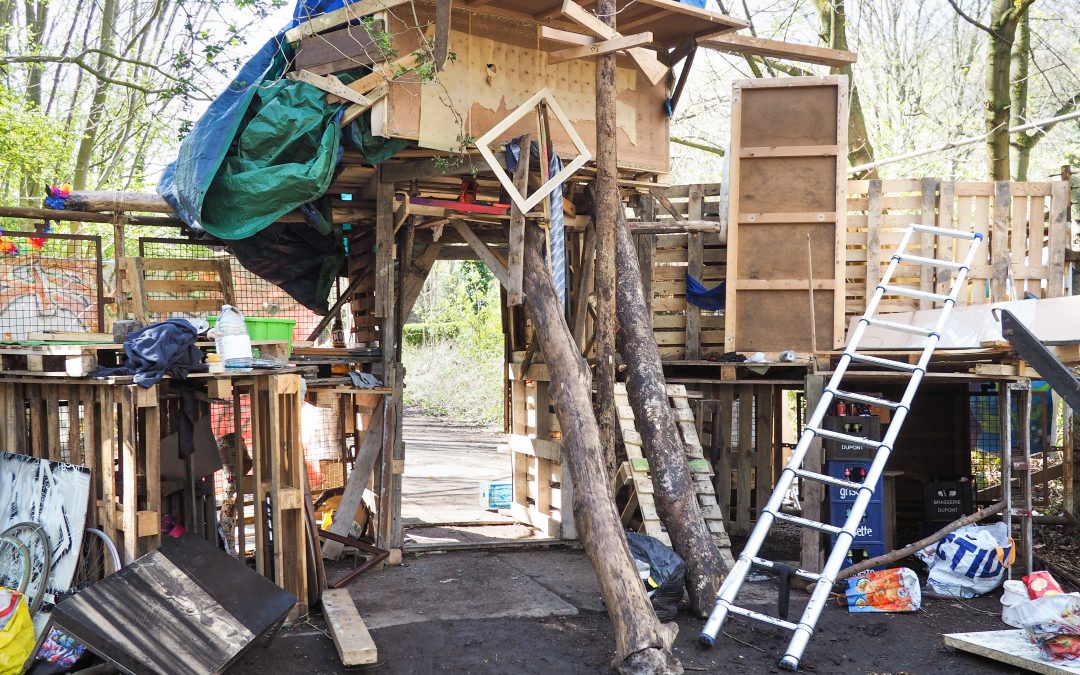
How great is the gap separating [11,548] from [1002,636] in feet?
24.8

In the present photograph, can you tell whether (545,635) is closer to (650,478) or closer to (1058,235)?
(650,478)

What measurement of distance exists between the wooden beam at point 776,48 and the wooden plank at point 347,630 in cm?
656

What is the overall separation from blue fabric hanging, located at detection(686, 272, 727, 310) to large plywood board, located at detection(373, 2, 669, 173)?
5.30ft

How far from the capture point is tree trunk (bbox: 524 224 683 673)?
20.6 ft

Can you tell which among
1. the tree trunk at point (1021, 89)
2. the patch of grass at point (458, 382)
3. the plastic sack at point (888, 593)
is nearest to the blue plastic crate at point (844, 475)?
the plastic sack at point (888, 593)

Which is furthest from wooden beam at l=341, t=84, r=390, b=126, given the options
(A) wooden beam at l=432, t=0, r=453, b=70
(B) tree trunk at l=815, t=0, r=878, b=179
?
(B) tree trunk at l=815, t=0, r=878, b=179

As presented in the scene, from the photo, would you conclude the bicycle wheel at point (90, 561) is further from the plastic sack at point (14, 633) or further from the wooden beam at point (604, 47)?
the wooden beam at point (604, 47)

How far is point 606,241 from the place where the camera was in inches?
325

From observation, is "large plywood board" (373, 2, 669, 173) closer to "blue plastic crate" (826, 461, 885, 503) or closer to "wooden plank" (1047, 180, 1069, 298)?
"blue plastic crate" (826, 461, 885, 503)

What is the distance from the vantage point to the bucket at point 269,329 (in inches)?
303

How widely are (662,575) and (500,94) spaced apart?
4.69 m

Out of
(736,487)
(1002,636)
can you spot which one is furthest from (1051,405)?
(1002,636)

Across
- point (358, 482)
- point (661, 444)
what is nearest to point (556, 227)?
point (661, 444)

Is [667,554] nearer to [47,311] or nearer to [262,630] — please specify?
[262,630]
